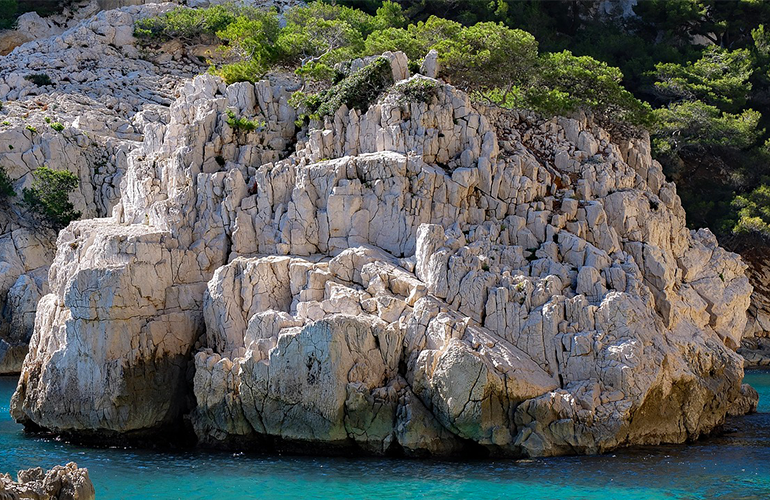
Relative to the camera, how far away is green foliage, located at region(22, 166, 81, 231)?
56656 millimetres

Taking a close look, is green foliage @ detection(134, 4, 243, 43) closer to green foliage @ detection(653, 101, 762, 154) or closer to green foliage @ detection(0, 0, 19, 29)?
green foliage @ detection(0, 0, 19, 29)

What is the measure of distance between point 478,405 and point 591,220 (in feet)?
31.2

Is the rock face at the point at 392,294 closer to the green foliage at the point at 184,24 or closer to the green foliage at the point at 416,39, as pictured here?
the green foliage at the point at 416,39

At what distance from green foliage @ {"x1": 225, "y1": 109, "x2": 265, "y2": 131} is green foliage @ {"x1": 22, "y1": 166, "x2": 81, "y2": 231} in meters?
21.7

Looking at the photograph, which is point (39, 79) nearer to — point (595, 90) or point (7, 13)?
point (7, 13)

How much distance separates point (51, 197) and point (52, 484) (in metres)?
39.3

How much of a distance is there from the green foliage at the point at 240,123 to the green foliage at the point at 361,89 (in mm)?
2349

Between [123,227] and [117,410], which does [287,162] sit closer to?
[123,227]

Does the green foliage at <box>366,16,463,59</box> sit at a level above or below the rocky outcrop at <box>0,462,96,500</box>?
above

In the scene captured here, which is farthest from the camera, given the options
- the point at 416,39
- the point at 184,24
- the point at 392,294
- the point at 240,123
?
the point at 184,24

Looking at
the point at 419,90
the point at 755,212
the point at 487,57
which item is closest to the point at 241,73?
the point at 419,90

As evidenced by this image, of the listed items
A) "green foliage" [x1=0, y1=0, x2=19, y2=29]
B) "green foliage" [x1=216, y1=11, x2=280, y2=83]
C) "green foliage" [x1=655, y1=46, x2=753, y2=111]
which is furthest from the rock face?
"green foliage" [x1=0, y1=0, x2=19, y2=29]

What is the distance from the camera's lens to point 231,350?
3334cm

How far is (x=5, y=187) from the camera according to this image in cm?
5744
